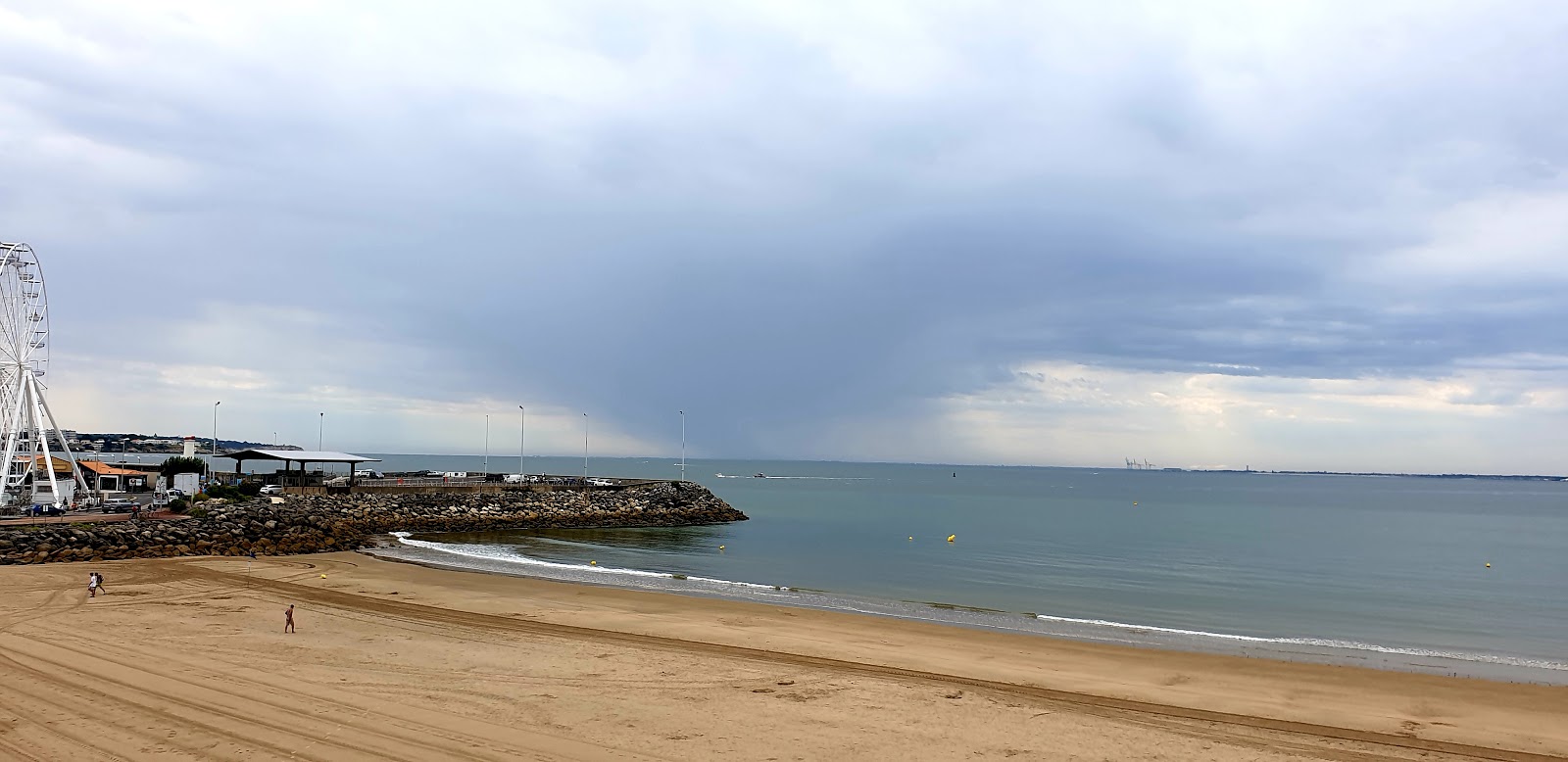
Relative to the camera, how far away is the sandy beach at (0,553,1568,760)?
11602 millimetres

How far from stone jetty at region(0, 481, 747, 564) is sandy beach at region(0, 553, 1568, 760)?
1027 centimetres

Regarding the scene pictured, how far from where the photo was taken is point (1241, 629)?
2542cm

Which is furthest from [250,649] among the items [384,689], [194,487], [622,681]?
[194,487]

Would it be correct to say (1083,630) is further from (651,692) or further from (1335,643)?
(651,692)

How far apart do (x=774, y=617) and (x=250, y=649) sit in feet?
40.8

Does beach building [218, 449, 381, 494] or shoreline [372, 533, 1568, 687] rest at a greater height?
beach building [218, 449, 381, 494]

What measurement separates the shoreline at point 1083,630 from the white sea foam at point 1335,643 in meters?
0.02

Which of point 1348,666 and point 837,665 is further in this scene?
point 1348,666

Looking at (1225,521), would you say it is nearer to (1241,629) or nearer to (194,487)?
(1241,629)

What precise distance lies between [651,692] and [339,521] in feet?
131

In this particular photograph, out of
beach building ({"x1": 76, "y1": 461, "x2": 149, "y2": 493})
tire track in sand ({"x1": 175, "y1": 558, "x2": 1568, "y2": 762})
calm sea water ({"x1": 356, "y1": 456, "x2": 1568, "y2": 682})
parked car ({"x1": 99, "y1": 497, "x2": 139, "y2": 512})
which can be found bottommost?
calm sea water ({"x1": 356, "y1": 456, "x2": 1568, "y2": 682})

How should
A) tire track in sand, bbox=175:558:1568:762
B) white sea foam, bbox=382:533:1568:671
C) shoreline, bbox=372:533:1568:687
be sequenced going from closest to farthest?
1. tire track in sand, bbox=175:558:1568:762
2. shoreline, bbox=372:533:1568:687
3. white sea foam, bbox=382:533:1568:671


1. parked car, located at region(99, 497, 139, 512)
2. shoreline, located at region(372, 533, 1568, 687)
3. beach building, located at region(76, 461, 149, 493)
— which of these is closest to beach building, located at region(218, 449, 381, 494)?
beach building, located at region(76, 461, 149, 493)

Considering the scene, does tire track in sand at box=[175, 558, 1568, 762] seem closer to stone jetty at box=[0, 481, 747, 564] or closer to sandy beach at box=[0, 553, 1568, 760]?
sandy beach at box=[0, 553, 1568, 760]
